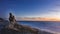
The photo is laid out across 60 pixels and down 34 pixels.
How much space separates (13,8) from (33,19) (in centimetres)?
32

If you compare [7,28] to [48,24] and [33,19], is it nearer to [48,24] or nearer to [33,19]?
[33,19]

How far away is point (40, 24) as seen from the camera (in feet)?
5.08

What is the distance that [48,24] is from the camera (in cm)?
155

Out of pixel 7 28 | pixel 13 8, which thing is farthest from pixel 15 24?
pixel 13 8

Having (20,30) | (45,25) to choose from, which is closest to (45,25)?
(45,25)

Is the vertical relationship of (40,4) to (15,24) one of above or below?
above

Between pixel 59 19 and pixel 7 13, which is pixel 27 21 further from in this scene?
pixel 59 19

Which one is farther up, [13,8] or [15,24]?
[13,8]

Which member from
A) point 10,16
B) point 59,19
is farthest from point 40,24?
point 10,16

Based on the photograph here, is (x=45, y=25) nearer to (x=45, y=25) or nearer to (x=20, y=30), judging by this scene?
(x=45, y=25)

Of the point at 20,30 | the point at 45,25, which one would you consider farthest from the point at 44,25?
the point at 20,30

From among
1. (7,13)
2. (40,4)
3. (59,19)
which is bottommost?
(59,19)

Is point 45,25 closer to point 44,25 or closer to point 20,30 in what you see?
point 44,25

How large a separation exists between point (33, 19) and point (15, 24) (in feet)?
0.86
